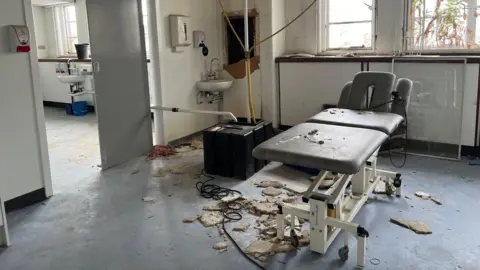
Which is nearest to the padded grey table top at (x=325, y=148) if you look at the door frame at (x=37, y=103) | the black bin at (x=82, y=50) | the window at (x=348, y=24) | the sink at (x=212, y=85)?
the door frame at (x=37, y=103)

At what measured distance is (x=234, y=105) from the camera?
6.14 meters

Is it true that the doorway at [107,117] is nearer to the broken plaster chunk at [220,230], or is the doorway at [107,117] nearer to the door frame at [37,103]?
the door frame at [37,103]

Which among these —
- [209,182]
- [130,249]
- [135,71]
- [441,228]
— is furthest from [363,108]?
[135,71]

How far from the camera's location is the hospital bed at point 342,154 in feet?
8.19

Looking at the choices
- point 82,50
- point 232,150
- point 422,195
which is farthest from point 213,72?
point 422,195

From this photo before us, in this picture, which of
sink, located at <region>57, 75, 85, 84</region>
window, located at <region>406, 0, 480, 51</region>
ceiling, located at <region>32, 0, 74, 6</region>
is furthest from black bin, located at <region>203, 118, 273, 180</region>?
ceiling, located at <region>32, 0, 74, 6</region>

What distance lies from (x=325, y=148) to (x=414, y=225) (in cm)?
106

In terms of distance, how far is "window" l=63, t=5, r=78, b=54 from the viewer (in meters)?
8.31

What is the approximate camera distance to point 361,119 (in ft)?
10.8

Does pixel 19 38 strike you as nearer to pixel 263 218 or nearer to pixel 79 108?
pixel 263 218

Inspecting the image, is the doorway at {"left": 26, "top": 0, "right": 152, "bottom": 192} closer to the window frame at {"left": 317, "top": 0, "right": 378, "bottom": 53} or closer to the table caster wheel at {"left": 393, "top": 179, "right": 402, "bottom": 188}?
the window frame at {"left": 317, "top": 0, "right": 378, "bottom": 53}

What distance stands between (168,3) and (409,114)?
3218mm

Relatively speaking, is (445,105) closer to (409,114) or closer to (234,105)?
(409,114)

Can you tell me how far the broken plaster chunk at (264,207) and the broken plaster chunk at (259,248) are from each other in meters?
0.49
